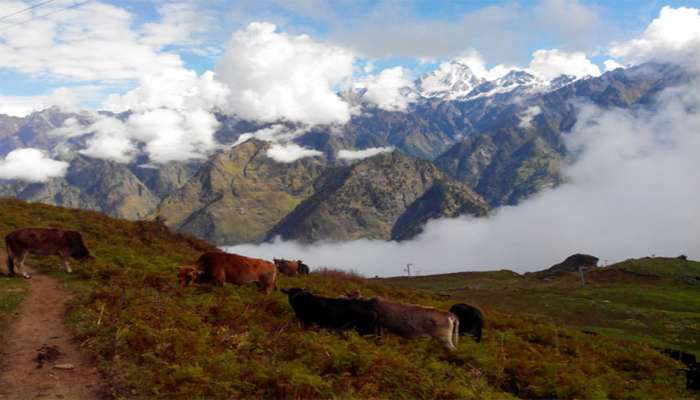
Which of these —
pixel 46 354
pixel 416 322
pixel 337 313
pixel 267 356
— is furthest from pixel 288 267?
pixel 46 354

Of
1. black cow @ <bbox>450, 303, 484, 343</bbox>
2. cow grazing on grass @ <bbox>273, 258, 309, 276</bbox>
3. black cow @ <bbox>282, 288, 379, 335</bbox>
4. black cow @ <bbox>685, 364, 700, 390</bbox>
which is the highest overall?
cow grazing on grass @ <bbox>273, 258, 309, 276</bbox>

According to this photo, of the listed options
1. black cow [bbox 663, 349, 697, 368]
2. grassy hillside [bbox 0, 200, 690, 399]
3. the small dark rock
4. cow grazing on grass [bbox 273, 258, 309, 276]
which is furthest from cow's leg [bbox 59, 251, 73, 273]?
black cow [bbox 663, 349, 697, 368]

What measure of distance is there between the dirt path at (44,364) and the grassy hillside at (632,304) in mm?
34873

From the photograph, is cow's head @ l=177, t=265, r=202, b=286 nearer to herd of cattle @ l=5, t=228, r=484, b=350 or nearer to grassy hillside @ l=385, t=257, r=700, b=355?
herd of cattle @ l=5, t=228, r=484, b=350

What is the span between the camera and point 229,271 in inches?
838

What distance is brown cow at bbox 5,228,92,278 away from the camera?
2067 cm

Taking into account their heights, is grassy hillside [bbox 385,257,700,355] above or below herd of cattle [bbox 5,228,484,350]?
below

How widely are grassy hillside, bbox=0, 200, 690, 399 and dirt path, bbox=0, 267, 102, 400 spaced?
15.1 inches

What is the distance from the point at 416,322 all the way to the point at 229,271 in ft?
26.2

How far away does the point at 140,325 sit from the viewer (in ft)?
44.4

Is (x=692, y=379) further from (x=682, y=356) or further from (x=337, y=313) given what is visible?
(x=337, y=313)

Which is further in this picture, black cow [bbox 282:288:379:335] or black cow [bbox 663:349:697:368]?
black cow [bbox 663:349:697:368]

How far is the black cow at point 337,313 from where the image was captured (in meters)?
17.0

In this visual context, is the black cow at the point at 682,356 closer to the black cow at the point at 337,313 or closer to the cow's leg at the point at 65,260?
the black cow at the point at 337,313
